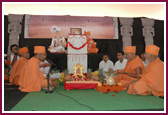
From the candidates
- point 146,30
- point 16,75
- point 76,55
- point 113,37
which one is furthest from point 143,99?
point 146,30

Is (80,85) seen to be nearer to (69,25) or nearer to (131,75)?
(131,75)

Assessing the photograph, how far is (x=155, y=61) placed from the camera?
3926mm

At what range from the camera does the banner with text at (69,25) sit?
28.6ft

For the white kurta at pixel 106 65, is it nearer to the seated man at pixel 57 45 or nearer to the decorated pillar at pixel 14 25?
the seated man at pixel 57 45

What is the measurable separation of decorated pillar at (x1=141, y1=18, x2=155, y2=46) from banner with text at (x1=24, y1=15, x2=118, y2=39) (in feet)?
5.23

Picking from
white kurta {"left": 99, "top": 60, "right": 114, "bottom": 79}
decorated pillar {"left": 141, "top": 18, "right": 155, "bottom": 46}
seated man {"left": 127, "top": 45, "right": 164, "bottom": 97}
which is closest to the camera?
seated man {"left": 127, "top": 45, "right": 164, "bottom": 97}

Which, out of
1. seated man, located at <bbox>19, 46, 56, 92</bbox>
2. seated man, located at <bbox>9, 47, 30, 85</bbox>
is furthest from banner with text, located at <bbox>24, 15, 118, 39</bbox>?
seated man, located at <bbox>19, 46, 56, 92</bbox>

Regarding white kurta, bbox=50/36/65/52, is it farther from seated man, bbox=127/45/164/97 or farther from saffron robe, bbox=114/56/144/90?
seated man, bbox=127/45/164/97

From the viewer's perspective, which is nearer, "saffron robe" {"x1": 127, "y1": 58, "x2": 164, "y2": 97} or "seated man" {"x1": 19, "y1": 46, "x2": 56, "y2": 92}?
"saffron robe" {"x1": 127, "y1": 58, "x2": 164, "y2": 97}

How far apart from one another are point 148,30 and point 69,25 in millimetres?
4362

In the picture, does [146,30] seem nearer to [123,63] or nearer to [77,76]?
[123,63]

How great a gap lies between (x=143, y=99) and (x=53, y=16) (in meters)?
6.74

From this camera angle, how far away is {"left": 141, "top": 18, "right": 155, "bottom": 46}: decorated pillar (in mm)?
9219

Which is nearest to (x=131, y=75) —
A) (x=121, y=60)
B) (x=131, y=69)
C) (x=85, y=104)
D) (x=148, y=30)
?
(x=131, y=69)
